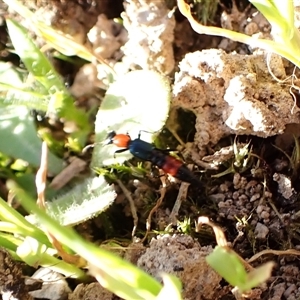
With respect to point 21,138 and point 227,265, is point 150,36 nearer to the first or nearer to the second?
point 21,138

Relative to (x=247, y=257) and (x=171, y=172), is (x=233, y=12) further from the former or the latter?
(x=247, y=257)

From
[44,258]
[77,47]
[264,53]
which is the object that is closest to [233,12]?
[264,53]

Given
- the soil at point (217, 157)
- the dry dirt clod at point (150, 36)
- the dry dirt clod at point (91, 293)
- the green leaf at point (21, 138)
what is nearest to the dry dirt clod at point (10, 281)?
the soil at point (217, 157)

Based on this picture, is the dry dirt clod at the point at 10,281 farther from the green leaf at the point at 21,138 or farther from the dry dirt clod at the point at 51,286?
the green leaf at the point at 21,138

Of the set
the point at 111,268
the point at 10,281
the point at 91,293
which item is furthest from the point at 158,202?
the point at 111,268

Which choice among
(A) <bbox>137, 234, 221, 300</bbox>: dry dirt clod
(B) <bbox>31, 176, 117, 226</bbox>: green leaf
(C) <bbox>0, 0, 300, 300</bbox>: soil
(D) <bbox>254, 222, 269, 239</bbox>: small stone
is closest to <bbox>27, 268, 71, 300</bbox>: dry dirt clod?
(C) <bbox>0, 0, 300, 300</bbox>: soil
